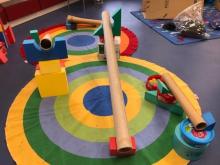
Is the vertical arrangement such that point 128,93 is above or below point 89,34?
below

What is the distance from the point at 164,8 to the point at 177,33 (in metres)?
0.46

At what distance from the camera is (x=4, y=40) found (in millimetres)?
2217

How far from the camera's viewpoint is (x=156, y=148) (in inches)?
50.1

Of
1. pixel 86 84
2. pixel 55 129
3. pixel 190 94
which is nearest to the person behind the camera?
pixel 55 129

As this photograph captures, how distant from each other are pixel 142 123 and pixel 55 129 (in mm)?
553

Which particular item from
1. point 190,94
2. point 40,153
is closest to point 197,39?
point 190,94

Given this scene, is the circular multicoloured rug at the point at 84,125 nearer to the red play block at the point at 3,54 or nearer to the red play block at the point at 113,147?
the red play block at the point at 113,147

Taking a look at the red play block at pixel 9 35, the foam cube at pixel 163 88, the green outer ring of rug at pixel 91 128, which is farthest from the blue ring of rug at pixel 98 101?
the red play block at pixel 9 35

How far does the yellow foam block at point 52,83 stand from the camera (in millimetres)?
1503

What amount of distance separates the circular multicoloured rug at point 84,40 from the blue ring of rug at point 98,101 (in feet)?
1.85

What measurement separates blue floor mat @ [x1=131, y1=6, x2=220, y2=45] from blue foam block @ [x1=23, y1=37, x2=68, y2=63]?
1.29 metres

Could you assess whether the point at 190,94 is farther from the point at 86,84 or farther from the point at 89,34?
the point at 89,34

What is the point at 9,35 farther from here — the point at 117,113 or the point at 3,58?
the point at 117,113

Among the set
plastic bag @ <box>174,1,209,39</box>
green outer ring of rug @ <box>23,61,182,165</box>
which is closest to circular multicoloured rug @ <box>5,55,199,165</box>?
green outer ring of rug @ <box>23,61,182,165</box>
